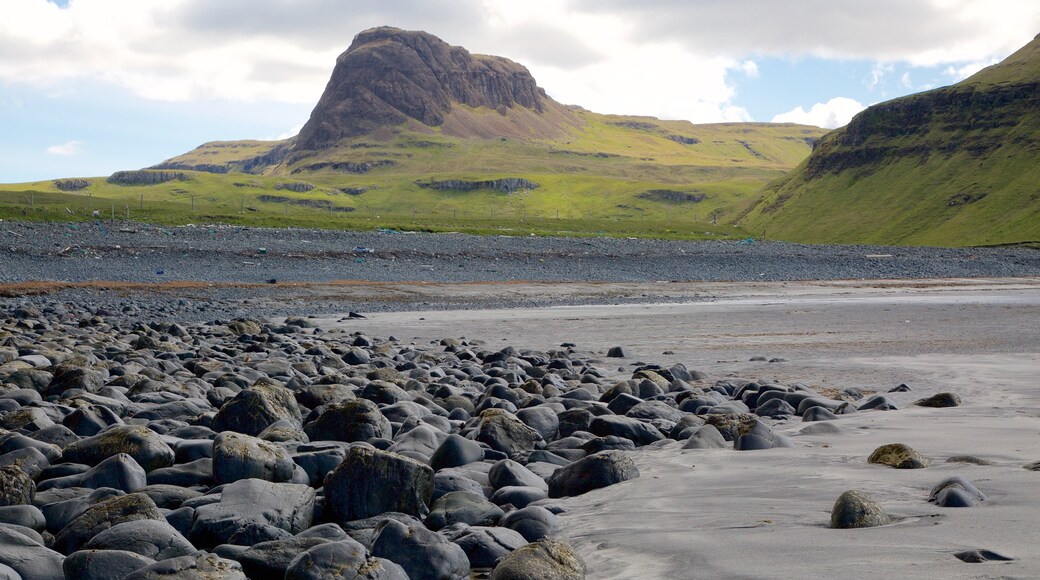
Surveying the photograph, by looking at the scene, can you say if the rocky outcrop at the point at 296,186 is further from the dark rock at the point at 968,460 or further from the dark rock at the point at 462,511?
the dark rock at the point at 968,460

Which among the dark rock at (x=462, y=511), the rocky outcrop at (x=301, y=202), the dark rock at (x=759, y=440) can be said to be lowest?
the dark rock at (x=462, y=511)

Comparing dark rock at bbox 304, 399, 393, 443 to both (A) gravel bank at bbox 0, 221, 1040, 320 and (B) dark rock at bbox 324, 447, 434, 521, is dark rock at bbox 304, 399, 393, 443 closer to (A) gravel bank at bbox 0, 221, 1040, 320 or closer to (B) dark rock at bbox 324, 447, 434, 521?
(B) dark rock at bbox 324, 447, 434, 521

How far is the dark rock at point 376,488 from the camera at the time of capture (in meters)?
5.06

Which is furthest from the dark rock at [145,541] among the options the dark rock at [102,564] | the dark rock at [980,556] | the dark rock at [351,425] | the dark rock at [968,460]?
the dark rock at [968,460]

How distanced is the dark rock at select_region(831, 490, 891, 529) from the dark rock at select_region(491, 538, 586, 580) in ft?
3.99

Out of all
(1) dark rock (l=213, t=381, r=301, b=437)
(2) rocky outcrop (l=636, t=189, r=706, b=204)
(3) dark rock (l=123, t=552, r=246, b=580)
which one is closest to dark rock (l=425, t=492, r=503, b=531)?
(3) dark rock (l=123, t=552, r=246, b=580)

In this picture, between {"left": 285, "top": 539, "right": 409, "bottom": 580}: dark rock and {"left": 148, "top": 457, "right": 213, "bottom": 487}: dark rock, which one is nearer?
{"left": 285, "top": 539, "right": 409, "bottom": 580}: dark rock

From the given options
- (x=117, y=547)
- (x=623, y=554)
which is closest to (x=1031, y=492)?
(x=623, y=554)

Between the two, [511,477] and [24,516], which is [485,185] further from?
[24,516]

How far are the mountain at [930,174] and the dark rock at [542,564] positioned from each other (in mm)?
120719

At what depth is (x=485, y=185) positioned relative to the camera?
19050 cm

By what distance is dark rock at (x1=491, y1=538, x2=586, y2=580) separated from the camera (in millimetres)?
3809

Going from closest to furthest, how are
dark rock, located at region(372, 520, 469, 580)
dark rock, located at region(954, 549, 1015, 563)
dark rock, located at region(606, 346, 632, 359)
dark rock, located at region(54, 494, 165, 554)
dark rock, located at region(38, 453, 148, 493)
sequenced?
dark rock, located at region(954, 549, 1015, 563) < dark rock, located at region(372, 520, 469, 580) < dark rock, located at region(54, 494, 165, 554) < dark rock, located at region(38, 453, 148, 493) < dark rock, located at region(606, 346, 632, 359)

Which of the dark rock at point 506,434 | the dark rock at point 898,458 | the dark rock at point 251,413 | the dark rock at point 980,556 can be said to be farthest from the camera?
the dark rock at point 251,413
